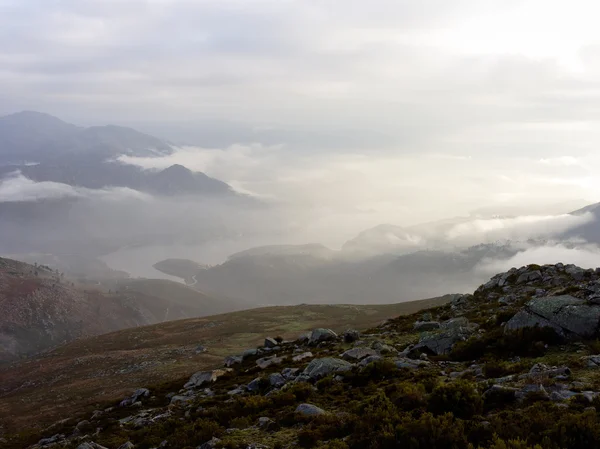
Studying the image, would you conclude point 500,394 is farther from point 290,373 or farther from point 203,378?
point 203,378

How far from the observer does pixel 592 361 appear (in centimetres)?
1727

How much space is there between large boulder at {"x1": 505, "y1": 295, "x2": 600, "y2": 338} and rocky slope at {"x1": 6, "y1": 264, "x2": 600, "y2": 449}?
6 cm

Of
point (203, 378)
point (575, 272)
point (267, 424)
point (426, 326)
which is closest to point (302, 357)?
point (203, 378)

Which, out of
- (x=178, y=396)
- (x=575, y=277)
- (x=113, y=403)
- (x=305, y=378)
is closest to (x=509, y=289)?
(x=575, y=277)

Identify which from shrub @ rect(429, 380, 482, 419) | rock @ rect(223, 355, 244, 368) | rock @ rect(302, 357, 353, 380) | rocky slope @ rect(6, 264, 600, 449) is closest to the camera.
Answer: rocky slope @ rect(6, 264, 600, 449)

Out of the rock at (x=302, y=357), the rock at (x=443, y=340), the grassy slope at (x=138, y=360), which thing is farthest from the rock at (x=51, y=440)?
the rock at (x=443, y=340)

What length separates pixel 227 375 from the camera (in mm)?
31594

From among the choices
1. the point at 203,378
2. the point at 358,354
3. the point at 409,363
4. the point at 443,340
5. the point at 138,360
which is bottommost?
the point at 138,360

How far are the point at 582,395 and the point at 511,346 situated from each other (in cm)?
880

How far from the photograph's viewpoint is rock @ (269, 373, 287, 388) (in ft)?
79.2

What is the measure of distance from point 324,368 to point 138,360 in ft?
230

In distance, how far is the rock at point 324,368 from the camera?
23359mm

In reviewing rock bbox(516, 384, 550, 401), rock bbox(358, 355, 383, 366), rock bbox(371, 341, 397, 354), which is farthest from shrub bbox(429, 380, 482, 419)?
rock bbox(371, 341, 397, 354)

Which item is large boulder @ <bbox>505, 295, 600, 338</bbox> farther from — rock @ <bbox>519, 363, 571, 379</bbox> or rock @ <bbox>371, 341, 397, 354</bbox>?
rock @ <bbox>371, 341, 397, 354</bbox>
